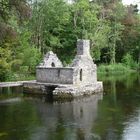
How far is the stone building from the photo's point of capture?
30.4m

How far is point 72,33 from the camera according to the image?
56406 millimetres

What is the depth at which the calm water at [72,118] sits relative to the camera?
18266 mm

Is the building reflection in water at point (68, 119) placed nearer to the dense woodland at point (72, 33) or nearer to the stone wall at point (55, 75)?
the stone wall at point (55, 75)

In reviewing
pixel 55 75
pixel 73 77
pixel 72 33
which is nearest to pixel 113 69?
pixel 72 33

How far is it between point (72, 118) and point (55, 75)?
35.6ft

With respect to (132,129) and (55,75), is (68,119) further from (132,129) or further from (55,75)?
(55,75)

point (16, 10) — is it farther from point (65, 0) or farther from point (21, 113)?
point (65, 0)

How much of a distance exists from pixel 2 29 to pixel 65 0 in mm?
30563

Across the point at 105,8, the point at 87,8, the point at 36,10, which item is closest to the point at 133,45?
the point at 105,8

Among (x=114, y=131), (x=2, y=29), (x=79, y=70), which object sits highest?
(x=2, y=29)

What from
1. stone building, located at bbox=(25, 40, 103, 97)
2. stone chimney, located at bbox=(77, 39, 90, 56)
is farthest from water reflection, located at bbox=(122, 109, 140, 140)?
stone chimney, located at bbox=(77, 39, 90, 56)

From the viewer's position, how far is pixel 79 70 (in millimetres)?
31922

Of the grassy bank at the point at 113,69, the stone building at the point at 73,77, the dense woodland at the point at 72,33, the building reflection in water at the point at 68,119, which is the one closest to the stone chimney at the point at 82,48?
the stone building at the point at 73,77

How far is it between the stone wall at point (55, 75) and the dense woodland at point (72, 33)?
17.4ft
